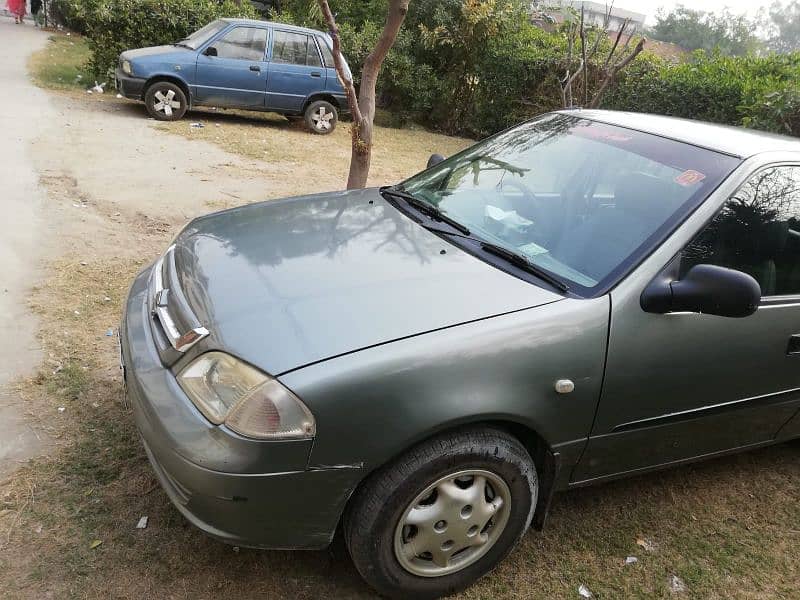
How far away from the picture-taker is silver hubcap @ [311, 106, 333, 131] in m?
11.7

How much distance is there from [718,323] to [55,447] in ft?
9.24

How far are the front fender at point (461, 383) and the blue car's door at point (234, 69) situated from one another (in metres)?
9.61

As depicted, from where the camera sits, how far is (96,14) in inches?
451

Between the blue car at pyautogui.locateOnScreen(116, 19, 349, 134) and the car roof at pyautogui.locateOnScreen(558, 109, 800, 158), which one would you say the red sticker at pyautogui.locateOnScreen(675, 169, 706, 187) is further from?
the blue car at pyautogui.locateOnScreen(116, 19, 349, 134)

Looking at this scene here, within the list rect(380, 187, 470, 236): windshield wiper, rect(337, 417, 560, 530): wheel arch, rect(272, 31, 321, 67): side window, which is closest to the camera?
rect(337, 417, 560, 530): wheel arch

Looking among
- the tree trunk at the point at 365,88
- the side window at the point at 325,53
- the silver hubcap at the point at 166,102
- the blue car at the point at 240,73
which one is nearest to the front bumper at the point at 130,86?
the blue car at the point at 240,73

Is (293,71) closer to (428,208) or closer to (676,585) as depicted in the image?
(428,208)

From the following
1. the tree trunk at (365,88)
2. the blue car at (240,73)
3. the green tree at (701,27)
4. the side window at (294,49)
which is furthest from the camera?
the green tree at (701,27)

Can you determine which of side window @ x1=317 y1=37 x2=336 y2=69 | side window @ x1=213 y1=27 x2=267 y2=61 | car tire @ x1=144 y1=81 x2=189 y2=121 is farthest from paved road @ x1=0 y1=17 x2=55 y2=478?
side window @ x1=317 y1=37 x2=336 y2=69

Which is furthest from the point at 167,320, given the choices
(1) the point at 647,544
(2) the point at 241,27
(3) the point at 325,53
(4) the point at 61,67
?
(4) the point at 61,67

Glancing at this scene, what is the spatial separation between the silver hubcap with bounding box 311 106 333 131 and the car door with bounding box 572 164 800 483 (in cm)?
979

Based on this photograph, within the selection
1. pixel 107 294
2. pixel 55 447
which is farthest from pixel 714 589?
pixel 107 294

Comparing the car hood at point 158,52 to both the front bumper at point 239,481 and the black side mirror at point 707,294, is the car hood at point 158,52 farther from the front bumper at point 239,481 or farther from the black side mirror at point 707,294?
the black side mirror at point 707,294

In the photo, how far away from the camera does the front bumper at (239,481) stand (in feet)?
6.37
